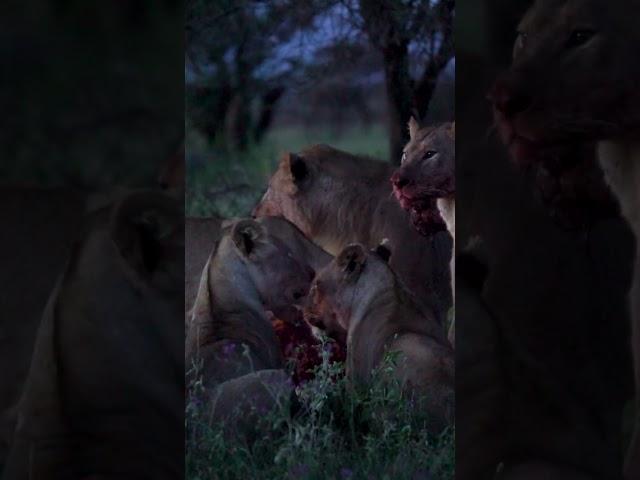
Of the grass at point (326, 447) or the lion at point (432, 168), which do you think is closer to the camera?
the grass at point (326, 447)

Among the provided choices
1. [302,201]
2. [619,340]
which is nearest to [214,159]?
[302,201]

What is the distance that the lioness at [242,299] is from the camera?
512cm

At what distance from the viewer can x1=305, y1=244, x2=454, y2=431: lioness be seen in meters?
5.12

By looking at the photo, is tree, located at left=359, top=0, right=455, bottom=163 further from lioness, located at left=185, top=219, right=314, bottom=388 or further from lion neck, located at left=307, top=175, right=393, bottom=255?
lioness, located at left=185, top=219, right=314, bottom=388

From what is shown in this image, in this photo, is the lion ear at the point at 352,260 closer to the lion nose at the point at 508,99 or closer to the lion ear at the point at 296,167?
the lion ear at the point at 296,167

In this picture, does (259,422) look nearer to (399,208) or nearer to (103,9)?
(399,208)

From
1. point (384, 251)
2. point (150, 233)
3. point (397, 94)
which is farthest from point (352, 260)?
point (150, 233)

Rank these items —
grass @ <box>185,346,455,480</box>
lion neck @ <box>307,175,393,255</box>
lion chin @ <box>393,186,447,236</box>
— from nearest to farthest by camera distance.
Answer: grass @ <box>185,346,455,480</box>
lion chin @ <box>393,186,447,236</box>
lion neck @ <box>307,175,393,255</box>

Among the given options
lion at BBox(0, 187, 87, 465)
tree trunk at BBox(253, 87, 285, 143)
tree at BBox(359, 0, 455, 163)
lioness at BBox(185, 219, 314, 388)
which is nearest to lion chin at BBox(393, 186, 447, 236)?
tree at BBox(359, 0, 455, 163)

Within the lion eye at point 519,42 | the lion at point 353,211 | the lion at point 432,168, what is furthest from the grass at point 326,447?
the lion eye at point 519,42

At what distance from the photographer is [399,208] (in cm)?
536

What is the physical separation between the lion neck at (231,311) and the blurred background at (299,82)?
25cm

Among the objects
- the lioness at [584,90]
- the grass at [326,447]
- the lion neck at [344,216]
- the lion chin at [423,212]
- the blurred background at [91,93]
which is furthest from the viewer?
the lion neck at [344,216]

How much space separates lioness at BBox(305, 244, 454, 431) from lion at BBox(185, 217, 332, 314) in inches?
3.4
